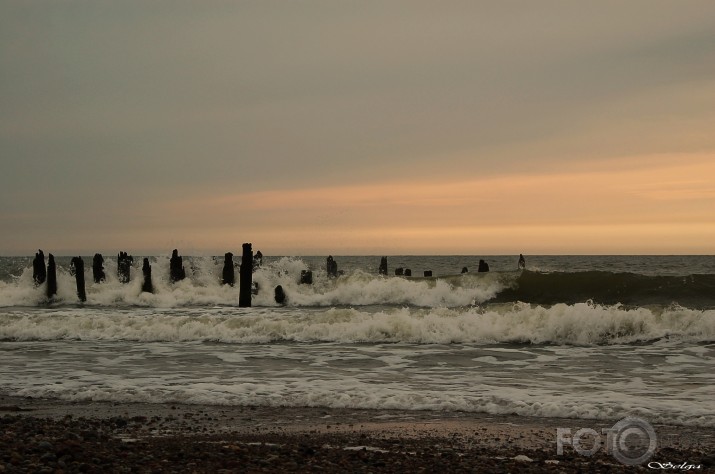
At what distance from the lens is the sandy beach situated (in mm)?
7461

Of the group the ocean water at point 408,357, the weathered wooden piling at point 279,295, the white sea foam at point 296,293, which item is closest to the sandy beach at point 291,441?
the ocean water at point 408,357

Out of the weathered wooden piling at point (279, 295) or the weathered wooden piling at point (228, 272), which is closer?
the weathered wooden piling at point (279, 295)

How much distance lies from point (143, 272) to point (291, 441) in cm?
2931

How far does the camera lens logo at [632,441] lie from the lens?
8.07 meters

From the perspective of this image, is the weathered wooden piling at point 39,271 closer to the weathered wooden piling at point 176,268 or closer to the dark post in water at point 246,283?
the weathered wooden piling at point 176,268

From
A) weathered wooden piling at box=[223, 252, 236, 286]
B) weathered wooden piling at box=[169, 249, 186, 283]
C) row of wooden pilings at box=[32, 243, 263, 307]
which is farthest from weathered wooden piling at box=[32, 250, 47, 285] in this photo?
weathered wooden piling at box=[223, 252, 236, 286]

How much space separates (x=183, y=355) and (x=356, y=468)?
1056 centimetres

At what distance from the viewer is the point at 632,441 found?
888 cm

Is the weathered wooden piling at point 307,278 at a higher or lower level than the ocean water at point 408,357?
higher

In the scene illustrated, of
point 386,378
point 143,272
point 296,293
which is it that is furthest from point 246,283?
point 386,378

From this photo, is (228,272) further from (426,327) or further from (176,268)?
(426,327)

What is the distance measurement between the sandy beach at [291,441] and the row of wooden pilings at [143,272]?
1951cm

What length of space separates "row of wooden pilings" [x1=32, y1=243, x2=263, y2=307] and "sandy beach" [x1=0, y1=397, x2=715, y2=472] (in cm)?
1951

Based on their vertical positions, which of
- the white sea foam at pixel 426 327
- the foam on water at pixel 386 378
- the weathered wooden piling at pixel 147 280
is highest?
the weathered wooden piling at pixel 147 280
